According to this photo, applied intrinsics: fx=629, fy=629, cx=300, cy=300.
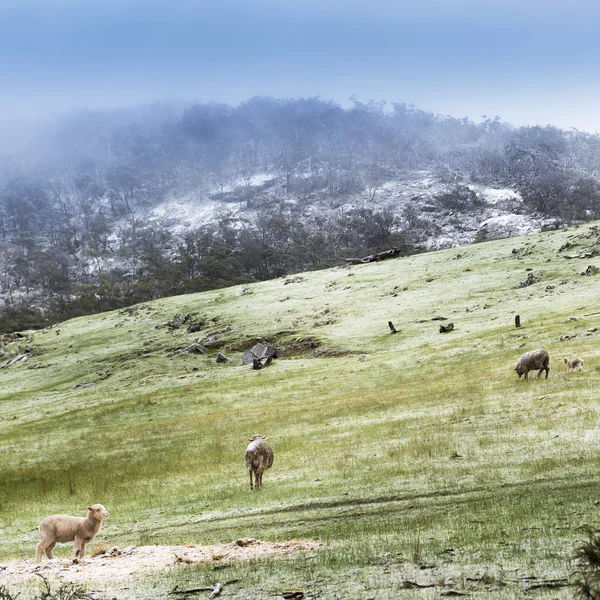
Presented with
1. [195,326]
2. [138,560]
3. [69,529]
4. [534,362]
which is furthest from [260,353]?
[138,560]

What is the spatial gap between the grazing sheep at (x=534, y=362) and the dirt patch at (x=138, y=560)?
26353 millimetres

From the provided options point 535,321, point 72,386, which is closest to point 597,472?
point 535,321

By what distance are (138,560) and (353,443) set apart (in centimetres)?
1753

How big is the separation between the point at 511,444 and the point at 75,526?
15.9m

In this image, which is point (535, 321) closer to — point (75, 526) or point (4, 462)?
point (4, 462)

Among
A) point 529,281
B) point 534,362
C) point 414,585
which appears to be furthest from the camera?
point 529,281

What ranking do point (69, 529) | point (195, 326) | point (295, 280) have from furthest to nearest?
point (295, 280)
point (195, 326)
point (69, 529)

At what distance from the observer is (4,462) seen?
144ft

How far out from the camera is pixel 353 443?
30703 millimetres

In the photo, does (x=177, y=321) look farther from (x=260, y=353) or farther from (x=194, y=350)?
(x=260, y=353)

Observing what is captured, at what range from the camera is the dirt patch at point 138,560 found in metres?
13.5

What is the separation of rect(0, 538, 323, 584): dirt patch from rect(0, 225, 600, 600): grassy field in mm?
868

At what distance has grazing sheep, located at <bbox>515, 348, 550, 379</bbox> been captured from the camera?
3681 centimetres

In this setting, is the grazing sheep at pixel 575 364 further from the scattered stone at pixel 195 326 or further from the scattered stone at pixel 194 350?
the scattered stone at pixel 195 326
